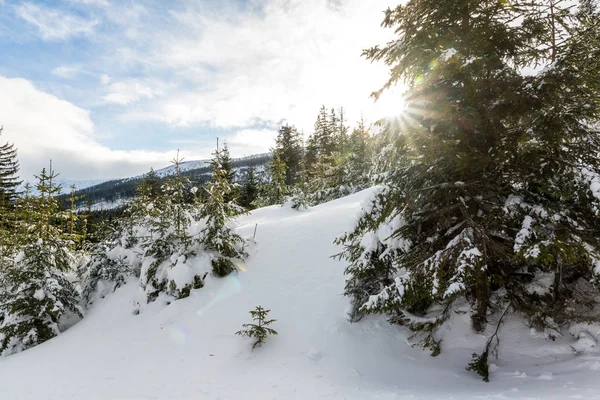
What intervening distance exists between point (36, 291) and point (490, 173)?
15548 mm

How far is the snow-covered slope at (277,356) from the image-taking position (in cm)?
531

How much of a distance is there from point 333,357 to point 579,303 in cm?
495

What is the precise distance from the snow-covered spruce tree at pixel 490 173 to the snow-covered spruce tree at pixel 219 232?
6.66 meters

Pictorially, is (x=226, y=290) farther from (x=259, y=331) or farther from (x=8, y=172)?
(x=8, y=172)

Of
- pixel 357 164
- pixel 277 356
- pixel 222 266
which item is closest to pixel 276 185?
pixel 357 164

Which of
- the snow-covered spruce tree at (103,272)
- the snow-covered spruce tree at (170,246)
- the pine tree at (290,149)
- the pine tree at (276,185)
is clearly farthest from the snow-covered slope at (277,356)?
the pine tree at (290,149)

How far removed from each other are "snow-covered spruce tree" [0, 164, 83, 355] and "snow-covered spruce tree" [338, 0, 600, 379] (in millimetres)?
12478

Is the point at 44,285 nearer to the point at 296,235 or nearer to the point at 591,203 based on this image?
the point at 296,235

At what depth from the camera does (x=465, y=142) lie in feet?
17.9

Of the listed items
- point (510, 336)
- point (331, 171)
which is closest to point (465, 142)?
point (510, 336)

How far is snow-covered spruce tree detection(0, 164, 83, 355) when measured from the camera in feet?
36.7

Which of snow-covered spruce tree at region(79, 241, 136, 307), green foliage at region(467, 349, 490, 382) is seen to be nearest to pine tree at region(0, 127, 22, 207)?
snow-covered spruce tree at region(79, 241, 136, 307)

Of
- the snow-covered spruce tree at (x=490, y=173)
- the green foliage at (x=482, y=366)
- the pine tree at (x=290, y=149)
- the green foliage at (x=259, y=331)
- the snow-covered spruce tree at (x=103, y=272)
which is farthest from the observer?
the pine tree at (x=290, y=149)

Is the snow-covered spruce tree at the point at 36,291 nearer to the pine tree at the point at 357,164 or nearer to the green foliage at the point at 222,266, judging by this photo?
the green foliage at the point at 222,266
